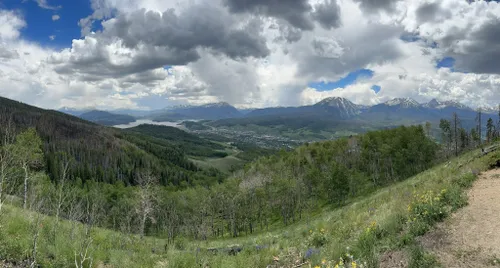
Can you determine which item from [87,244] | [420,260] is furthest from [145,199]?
[420,260]

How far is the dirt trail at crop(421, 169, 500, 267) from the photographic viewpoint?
26.6 ft

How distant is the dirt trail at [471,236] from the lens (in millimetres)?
8094

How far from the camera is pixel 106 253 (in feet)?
36.0

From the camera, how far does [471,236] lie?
30.6 feet

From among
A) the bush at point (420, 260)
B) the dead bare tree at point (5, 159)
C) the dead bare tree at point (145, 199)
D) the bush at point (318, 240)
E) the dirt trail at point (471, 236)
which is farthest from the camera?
the dead bare tree at point (145, 199)

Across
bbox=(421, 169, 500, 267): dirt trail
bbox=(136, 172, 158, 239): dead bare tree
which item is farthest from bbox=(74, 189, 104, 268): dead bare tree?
bbox=(136, 172, 158, 239): dead bare tree

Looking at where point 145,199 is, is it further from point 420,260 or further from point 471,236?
point 471,236

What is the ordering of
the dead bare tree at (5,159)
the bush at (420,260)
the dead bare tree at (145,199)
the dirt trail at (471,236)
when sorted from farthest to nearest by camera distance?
the dead bare tree at (145,199)
the dead bare tree at (5,159)
the dirt trail at (471,236)
the bush at (420,260)

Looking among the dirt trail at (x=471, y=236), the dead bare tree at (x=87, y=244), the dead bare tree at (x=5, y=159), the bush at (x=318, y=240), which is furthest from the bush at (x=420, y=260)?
the dead bare tree at (x=5, y=159)

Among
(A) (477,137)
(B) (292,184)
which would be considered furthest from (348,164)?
(A) (477,137)

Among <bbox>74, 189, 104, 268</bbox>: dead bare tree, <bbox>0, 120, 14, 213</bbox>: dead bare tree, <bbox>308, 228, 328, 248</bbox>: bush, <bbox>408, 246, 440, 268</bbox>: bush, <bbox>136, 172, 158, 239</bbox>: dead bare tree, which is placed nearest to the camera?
<bbox>74, 189, 104, 268</bbox>: dead bare tree

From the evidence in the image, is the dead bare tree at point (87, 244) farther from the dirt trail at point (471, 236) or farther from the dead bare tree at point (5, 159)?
the dirt trail at point (471, 236)

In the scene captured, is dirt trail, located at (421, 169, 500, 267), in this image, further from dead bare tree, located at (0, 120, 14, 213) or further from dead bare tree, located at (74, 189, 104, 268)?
dead bare tree, located at (0, 120, 14, 213)

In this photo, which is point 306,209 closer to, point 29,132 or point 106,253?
point 29,132
